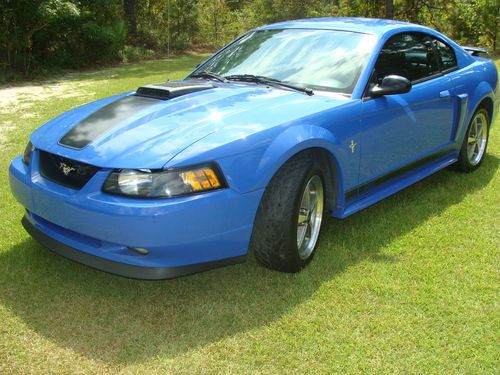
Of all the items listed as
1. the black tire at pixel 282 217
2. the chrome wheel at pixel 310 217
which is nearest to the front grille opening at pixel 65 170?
the black tire at pixel 282 217

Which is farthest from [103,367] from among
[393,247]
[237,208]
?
[393,247]

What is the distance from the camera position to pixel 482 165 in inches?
235

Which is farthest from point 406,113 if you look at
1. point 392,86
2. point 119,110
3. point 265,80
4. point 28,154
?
point 28,154

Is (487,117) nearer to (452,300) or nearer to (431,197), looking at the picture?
(431,197)

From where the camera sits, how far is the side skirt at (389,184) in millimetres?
3877

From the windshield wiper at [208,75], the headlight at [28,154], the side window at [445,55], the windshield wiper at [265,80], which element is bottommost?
the headlight at [28,154]

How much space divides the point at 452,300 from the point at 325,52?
2.00m

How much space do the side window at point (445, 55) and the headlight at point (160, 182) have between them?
3038 mm

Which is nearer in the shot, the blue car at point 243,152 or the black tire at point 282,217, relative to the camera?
the blue car at point 243,152

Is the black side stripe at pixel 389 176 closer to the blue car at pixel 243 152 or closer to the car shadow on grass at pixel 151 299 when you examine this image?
the blue car at pixel 243 152

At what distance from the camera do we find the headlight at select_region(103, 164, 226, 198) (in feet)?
9.18

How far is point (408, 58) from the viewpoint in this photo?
14.7 ft

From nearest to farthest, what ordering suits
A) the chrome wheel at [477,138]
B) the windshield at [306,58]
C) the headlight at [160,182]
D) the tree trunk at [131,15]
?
1. the headlight at [160,182]
2. the windshield at [306,58]
3. the chrome wheel at [477,138]
4. the tree trunk at [131,15]

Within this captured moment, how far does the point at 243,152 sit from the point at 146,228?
Result: 0.68 meters
